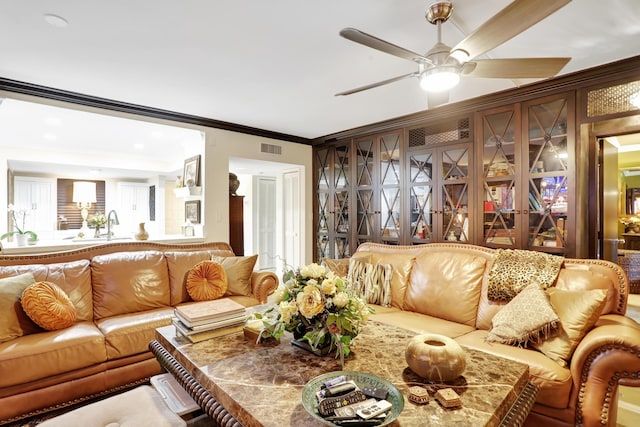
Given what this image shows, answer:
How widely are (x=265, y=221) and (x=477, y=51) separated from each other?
5560 mm

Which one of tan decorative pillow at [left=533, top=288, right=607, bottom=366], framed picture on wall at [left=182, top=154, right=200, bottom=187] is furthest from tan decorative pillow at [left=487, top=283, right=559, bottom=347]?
framed picture on wall at [left=182, top=154, right=200, bottom=187]

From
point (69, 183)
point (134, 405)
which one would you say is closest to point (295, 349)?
point (134, 405)

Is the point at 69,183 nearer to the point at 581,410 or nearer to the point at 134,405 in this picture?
the point at 134,405

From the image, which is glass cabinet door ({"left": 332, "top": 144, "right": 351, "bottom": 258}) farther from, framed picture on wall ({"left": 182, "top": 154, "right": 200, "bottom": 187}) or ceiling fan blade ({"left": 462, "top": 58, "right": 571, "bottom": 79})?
ceiling fan blade ({"left": 462, "top": 58, "right": 571, "bottom": 79})

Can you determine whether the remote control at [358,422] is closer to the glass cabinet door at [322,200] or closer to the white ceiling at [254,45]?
the white ceiling at [254,45]

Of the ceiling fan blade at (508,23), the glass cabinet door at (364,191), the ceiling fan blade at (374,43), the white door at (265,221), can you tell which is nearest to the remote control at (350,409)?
the ceiling fan blade at (374,43)

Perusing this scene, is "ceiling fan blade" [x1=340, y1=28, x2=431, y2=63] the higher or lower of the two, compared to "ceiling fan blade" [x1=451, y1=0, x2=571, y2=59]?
lower

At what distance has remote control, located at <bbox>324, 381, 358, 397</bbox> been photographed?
1135 millimetres

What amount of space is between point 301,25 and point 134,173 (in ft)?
22.0

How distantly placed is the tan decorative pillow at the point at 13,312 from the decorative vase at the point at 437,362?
101 inches

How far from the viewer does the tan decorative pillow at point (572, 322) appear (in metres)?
1.84

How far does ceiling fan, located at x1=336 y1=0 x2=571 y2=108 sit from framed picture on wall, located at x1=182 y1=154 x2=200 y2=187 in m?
3.29

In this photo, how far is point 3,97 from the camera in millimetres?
3021

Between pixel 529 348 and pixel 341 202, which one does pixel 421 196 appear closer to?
pixel 341 202
